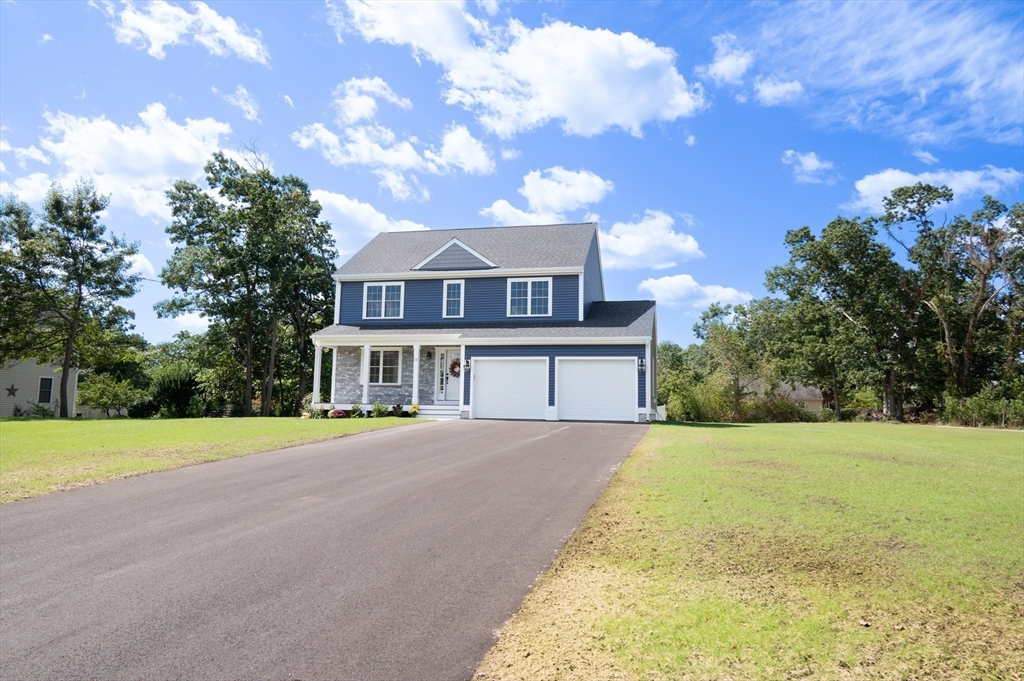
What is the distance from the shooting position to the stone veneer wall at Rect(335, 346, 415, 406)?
75.3 ft

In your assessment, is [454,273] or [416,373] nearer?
[416,373]

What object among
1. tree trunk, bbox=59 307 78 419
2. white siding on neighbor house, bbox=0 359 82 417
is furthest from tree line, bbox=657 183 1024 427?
white siding on neighbor house, bbox=0 359 82 417

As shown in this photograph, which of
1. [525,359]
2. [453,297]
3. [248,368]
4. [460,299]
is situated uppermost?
[453,297]

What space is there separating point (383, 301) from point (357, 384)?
377 centimetres

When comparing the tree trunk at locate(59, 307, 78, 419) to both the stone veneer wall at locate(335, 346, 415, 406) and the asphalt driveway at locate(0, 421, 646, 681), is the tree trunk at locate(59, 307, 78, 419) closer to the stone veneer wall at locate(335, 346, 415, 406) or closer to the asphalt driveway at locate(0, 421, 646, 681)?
the stone veneer wall at locate(335, 346, 415, 406)

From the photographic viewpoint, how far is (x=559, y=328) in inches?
840

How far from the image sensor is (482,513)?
250 inches

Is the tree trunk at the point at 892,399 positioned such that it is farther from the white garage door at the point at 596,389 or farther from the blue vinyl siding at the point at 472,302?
the blue vinyl siding at the point at 472,302

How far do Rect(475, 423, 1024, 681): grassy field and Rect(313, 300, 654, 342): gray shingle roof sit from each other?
13.0 metres

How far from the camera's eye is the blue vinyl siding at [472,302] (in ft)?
73.6

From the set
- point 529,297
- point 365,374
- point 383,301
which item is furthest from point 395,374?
point 529,297

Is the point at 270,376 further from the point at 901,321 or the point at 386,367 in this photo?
the point at 901,321

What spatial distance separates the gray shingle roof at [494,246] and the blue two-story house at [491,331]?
8cm

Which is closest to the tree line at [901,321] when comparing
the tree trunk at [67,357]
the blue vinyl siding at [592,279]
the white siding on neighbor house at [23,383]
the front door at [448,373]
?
the blue vinyl siding at [592,279]
